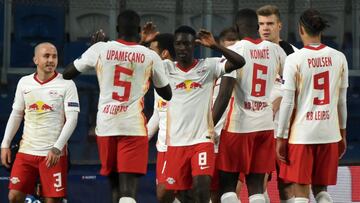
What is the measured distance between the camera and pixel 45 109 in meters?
11.7

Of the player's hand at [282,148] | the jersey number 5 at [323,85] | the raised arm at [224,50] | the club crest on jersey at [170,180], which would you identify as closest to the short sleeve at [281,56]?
the raised arm at [224,50]

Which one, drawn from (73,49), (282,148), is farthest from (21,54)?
(282,148)

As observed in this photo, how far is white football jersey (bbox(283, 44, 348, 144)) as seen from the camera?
10.6 metres

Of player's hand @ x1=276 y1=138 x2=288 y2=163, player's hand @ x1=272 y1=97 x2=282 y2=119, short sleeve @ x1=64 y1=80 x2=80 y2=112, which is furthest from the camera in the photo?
player's hand @ x1=272 y1=97 x2=282 y2=119

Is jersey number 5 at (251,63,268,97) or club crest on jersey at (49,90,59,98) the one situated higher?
jersey number 5 at (251,63,268,97)

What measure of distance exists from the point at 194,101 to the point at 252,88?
563 mm

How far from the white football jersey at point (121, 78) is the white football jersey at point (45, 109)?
1049 millimetres

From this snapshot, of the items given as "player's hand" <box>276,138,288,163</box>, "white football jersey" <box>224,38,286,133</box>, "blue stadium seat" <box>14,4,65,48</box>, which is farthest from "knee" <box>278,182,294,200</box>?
"blue stadium seat" <box>14,4,65,48</box>

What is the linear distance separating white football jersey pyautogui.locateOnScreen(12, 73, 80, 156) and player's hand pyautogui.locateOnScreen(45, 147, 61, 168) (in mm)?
128

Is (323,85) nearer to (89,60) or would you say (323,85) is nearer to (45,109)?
(89,60)

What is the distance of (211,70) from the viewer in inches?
433

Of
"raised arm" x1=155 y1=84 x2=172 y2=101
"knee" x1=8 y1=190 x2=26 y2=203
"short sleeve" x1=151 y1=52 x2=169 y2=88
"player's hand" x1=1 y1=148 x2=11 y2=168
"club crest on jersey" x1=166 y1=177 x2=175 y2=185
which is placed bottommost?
"knee" x1=8 y1=190 x2=26 y2=203

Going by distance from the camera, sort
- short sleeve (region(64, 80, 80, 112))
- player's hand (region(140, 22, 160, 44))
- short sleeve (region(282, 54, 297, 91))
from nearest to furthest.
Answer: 1. short sleeve (region(282, 54, 297, 91))
2. player's hand (region(140, 22, 160, 44))
3. short sleeve (region(64, 80, 80, 112))

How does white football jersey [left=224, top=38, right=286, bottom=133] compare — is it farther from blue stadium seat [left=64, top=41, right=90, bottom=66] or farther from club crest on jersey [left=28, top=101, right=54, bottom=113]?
blue stadium seat [left=64, top=41, right=90, bottom=66]
